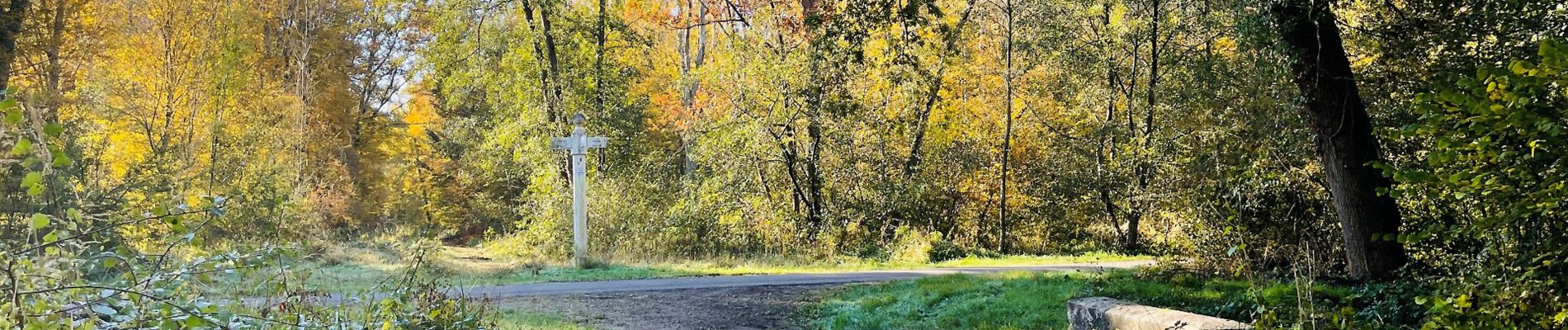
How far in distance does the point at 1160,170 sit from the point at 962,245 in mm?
6500

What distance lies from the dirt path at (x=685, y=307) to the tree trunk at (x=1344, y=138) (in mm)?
4249

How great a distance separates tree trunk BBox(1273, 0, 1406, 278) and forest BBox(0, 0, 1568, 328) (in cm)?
2

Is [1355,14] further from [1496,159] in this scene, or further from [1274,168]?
[1496,159]

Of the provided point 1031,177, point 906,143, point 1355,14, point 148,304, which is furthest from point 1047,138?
point 148,304

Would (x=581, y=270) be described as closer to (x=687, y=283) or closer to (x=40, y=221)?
(x=687, y=283)

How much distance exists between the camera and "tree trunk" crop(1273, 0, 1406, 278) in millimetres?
7266

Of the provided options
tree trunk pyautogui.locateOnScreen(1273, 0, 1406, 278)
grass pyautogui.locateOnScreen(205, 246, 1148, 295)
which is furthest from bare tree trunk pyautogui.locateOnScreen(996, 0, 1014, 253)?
tree trunk pyautogui.locateOnScreen(1273, 0, 1406, 278)

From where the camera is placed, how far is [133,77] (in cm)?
1586

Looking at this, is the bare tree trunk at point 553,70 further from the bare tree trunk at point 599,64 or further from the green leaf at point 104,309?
the green leaf at point 104,309

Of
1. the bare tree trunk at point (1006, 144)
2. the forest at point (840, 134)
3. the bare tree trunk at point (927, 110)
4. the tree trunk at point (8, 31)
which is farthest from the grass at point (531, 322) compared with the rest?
the bare tree trunk at point (1006, 144)

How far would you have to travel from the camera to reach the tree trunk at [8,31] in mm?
12375

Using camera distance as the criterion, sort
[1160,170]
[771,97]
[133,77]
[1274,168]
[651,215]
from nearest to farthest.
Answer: [1274,168]
[1160,170]
[133,77]
[771,97]
[651,215]

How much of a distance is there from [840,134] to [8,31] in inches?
487

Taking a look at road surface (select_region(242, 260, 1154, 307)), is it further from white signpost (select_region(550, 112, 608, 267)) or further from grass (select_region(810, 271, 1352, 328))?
white signpost (select_region(550, 112, 608, 267))
